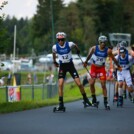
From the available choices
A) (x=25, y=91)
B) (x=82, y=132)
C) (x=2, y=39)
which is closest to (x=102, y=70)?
(x=2, y=39)

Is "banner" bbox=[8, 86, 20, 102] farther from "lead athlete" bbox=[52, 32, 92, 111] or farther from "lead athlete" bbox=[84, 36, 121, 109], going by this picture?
"lead athlete" bbox=[52, 32, 92, 111]

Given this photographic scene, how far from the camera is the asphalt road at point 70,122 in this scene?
1162cm

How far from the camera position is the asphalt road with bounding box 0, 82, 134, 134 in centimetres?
1162

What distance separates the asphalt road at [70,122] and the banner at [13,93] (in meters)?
9.48

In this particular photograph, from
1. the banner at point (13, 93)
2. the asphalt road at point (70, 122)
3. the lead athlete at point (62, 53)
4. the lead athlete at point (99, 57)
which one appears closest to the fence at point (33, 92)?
the banner at point (13, 93)

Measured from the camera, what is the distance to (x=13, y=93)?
87.0 feet

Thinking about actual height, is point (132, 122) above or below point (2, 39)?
below

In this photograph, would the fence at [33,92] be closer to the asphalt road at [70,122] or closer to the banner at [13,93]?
the banner at [13,93]

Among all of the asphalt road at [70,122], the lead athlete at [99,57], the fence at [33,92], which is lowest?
the fence at [33,92]

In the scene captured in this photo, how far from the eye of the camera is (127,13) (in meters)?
142

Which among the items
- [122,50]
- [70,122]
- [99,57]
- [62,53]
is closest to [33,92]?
[122,50]

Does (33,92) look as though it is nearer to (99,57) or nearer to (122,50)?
(122,50)

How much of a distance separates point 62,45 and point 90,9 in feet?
380

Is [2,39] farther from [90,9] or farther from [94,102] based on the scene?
[90,9]
